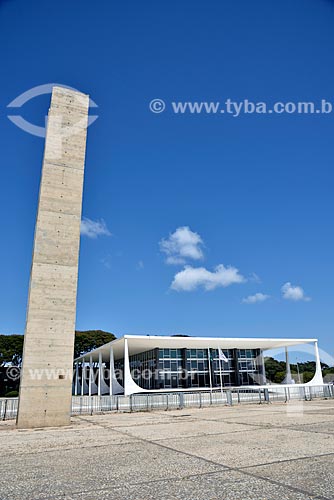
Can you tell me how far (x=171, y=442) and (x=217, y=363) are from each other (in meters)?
41.3

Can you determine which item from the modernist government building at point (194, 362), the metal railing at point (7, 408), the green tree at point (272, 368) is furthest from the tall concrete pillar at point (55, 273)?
the green tree at point (272, 368)

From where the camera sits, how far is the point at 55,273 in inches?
699

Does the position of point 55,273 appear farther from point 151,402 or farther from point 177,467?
point 177,467

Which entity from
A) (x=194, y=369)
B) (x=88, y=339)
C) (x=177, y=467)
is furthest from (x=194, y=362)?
(x=177, y=467)

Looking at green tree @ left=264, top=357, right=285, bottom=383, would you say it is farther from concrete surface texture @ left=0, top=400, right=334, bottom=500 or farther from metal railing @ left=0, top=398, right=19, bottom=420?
concrete surface texture @ left=0, top=400, right=334, bottom=500

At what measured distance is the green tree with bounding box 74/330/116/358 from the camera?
78062mm

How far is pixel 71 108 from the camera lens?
2045cm

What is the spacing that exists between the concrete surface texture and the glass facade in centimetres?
3525

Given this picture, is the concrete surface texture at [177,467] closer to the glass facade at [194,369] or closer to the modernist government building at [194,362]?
the modernist government building at [194,362]

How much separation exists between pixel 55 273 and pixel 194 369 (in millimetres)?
33861

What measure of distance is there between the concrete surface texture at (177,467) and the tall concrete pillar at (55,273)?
5483mm

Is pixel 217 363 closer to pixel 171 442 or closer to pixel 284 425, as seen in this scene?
pixel 284 425

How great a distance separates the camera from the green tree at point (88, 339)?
256ft

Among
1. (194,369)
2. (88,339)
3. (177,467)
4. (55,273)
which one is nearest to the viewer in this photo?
(177,467)
